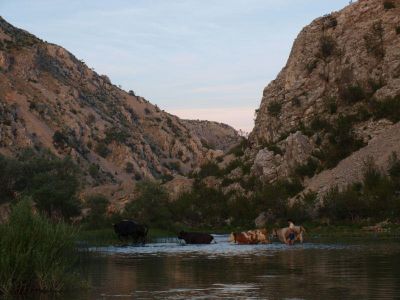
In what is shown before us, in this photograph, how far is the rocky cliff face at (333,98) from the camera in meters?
90.7

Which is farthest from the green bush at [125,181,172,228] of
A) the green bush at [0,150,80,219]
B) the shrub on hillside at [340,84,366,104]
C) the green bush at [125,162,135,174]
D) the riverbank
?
the green bush at [125,162,135,174]

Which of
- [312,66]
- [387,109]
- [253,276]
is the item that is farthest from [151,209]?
[253,276]

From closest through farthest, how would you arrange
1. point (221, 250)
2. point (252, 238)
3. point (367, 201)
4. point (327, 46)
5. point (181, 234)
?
point (221, 250) < point (252, 238) < point (181, 234) < point (367, 201) < point (327, 46)

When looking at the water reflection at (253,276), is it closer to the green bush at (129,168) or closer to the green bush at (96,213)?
the green bush at (96,213)

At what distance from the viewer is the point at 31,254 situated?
2266cm

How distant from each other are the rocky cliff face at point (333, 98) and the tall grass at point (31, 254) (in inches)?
2437

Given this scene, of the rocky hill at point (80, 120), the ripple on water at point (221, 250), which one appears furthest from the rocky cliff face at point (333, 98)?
the rocky hill at point (80, 120)

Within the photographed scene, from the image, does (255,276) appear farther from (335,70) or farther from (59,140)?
(59,140)

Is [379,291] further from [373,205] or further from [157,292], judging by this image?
[373,205]

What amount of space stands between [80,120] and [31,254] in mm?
133422

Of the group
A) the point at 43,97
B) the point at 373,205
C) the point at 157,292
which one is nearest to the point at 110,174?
the point at 43,97

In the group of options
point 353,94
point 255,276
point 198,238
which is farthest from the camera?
point 353,94

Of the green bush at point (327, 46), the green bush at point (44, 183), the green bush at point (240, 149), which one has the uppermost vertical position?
the green bush at point (327, 46)

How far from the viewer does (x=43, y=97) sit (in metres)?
150
